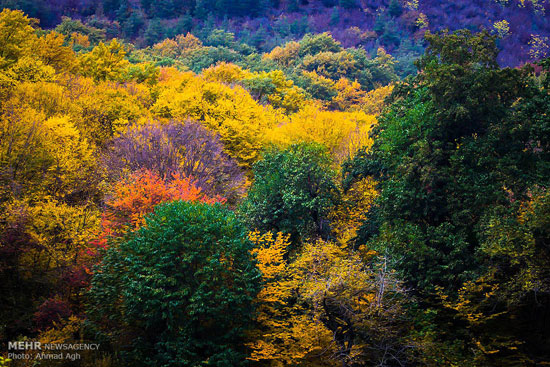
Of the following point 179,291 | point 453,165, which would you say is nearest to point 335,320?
point 179,291

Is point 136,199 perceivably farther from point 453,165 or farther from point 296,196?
point 453,165

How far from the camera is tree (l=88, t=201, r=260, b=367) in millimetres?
18703

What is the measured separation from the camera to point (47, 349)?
20.1 metres

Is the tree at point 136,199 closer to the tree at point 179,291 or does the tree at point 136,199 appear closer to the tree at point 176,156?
the tree at point 176,156

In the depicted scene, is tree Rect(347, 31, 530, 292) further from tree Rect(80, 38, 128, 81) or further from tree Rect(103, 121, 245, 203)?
tree Rect(80, 38, 128, 81)

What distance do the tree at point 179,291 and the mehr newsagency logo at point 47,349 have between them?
1.26 meters

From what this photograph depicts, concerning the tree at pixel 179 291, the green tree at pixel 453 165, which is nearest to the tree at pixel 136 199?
the tree at pixel 179 291

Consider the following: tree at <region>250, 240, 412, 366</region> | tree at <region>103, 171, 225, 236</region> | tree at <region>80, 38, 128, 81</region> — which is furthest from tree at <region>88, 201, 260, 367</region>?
tree at <region>80, 38, 128, 81</region>

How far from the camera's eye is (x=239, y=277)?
789 inches

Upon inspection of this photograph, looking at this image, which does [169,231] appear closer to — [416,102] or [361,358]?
[361,358]

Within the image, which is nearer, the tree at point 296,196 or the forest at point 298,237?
the forest at point 298,237

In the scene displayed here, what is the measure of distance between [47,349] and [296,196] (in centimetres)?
1393

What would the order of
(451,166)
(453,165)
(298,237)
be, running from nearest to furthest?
(453,165)
(451,166)
(298,237)

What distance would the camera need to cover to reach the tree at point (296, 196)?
26.3 meters
